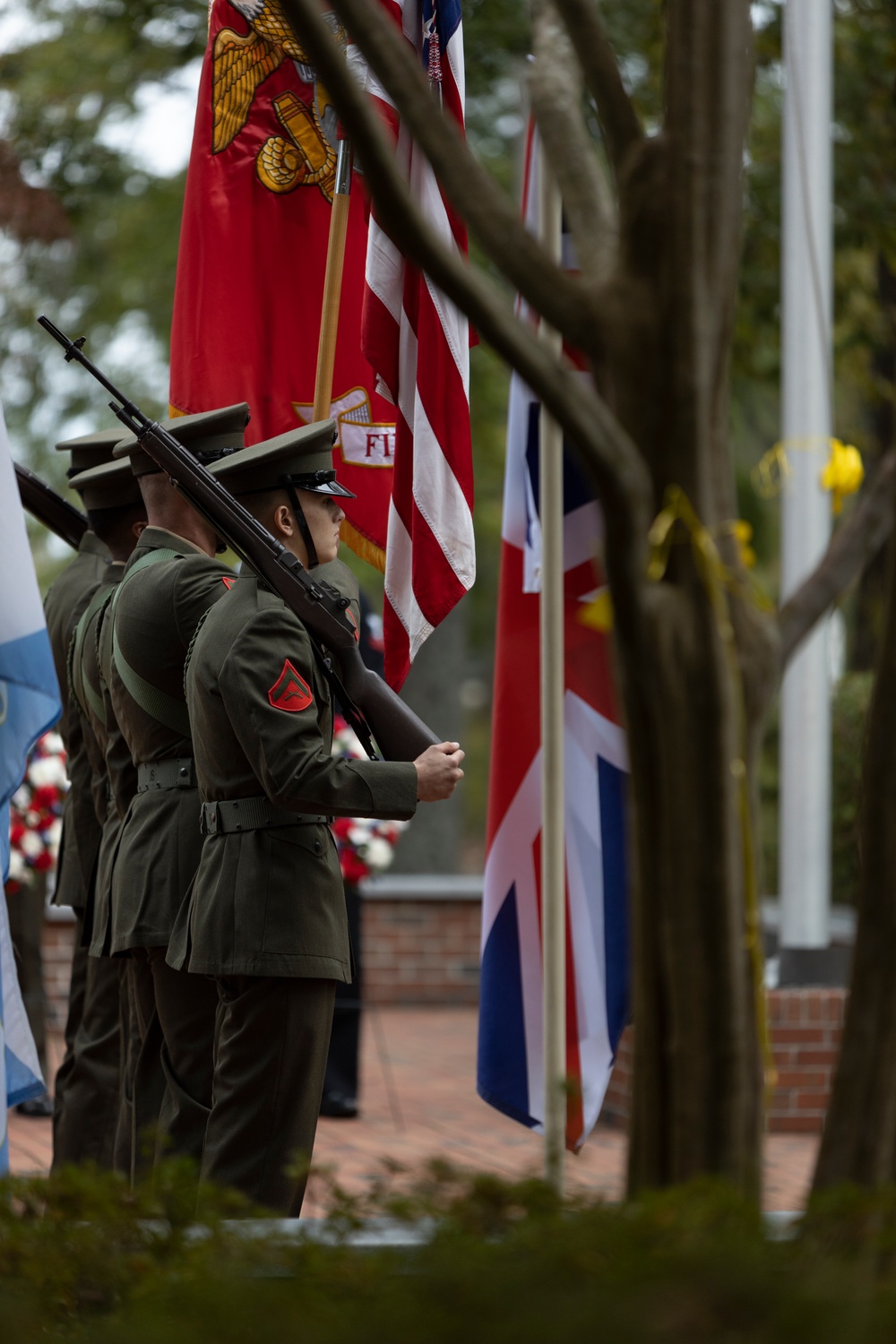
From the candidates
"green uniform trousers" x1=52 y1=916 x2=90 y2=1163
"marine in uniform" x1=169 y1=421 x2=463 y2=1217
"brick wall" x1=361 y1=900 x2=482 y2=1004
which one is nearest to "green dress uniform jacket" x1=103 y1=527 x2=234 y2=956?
"marine in uniform" x1=169 y1=421 x2=463 y2=1217

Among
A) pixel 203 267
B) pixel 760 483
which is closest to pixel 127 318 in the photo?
Answer: pixel 203 267

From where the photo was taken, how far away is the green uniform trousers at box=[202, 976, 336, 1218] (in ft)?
12.3

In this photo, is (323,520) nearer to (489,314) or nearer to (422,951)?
(489,314)

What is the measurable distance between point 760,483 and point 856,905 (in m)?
0.96

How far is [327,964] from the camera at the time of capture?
3820 mm

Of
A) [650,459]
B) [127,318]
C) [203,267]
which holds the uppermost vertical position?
[127,318]

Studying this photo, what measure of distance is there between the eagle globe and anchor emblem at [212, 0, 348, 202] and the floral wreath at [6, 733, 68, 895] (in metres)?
2.94

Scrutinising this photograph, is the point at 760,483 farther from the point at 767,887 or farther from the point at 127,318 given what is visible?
the point at 127,318

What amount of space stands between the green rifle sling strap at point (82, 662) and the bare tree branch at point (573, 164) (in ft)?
7.80

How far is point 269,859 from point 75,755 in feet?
5.91

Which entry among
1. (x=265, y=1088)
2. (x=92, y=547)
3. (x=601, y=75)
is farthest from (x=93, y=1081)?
(x=601, y=75)

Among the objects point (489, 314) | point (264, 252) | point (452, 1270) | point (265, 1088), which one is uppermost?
point (264, 252)

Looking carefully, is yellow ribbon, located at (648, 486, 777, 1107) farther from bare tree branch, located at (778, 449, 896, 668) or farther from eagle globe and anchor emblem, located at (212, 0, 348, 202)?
eagle globe and anchor emblem, located at (212, 0, 348, 202)

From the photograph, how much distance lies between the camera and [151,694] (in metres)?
4.20
